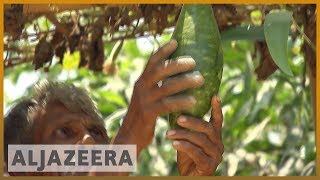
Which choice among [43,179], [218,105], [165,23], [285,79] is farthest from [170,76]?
[285,79]

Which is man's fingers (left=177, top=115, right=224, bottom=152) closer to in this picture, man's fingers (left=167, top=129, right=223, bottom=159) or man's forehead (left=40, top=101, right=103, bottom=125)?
man's fingers (left=167, top=129, right=223, bottom=159)

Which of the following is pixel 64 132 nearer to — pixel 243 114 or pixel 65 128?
pixel 65 128

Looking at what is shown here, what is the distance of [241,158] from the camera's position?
353cm

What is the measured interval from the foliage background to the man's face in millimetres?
801

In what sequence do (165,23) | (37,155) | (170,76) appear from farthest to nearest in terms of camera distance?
(37,155) → (165,23) → (170,76)

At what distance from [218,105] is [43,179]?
338mm

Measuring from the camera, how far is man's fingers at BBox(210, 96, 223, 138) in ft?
4.93

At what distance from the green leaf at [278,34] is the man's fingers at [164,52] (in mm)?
166

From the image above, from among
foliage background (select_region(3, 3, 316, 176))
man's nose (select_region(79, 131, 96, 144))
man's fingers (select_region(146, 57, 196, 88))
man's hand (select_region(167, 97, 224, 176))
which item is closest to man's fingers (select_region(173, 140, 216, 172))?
man's hand (select_region(167, 97, 224, 176))

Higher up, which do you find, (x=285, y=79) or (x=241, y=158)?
(x=285, y=79)

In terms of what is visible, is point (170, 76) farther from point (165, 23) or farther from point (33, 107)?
point (33, 107)

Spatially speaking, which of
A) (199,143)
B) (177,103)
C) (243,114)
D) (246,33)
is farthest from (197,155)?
(243,114)

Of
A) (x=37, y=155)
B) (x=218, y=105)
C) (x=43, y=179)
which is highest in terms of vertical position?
(x=218, y=105)

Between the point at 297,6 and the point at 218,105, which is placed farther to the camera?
the point at 297,6
